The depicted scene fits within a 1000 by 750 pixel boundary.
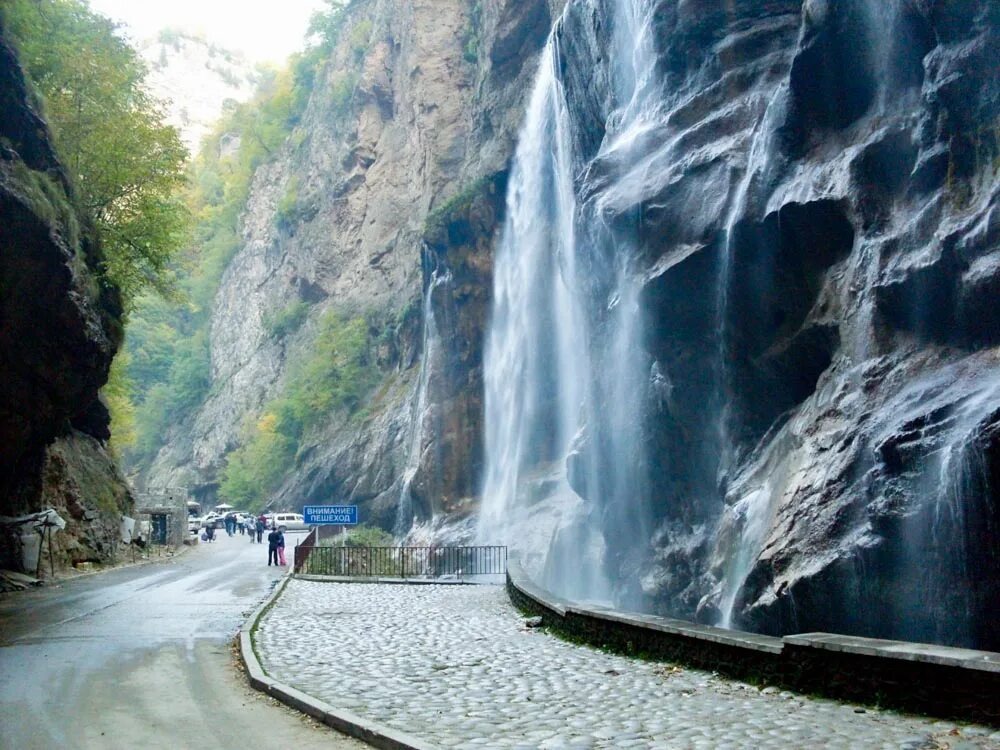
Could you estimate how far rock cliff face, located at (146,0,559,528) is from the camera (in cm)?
4625

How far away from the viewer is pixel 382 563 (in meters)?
31.4

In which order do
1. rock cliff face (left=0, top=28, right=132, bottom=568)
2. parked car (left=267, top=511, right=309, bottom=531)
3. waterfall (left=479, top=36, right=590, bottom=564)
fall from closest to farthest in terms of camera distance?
1. rock cliff face (left=0, top=28, right=132, bottom=568)
2. waterfall (left=479, top=36, right=590, bottom=564)
3. parked car (left=267, top=511, right=309, bottom=531)

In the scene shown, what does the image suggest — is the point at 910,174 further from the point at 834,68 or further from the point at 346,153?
the point at 346,153

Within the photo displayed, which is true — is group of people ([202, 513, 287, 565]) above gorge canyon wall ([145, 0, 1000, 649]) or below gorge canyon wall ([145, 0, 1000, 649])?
below

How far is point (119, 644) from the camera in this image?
1467 centimetres

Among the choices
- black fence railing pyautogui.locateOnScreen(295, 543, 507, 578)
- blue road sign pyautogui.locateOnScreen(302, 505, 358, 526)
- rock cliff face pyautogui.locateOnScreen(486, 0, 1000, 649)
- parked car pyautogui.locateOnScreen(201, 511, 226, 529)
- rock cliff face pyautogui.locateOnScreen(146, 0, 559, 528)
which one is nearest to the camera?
rock cliff face pyautogui.locateOnScreen(486, 0, 1000, 649)

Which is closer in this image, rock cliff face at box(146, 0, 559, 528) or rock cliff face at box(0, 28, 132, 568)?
rock cliff face at box(0, 28, 132, 568)

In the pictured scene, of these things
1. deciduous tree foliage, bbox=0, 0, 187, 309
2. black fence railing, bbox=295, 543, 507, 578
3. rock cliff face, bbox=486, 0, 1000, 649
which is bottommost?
black fence railing, bbox=295, 543, 507, 578

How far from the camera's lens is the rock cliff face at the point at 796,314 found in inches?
566

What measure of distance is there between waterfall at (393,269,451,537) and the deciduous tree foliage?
562 inches

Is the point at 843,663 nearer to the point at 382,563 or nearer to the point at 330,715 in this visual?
the point at 330,715

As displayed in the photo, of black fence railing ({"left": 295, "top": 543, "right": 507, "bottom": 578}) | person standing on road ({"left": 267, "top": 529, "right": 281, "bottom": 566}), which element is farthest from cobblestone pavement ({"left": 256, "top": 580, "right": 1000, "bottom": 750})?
person standing on road ({"left": 267, "top": 529, "right": 281, "bottom": 566})

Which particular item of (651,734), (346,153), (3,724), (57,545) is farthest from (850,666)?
(346,153)

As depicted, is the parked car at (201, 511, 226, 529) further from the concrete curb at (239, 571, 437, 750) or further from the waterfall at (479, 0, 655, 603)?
the concrete curb at (239, 571, 437, 750)
